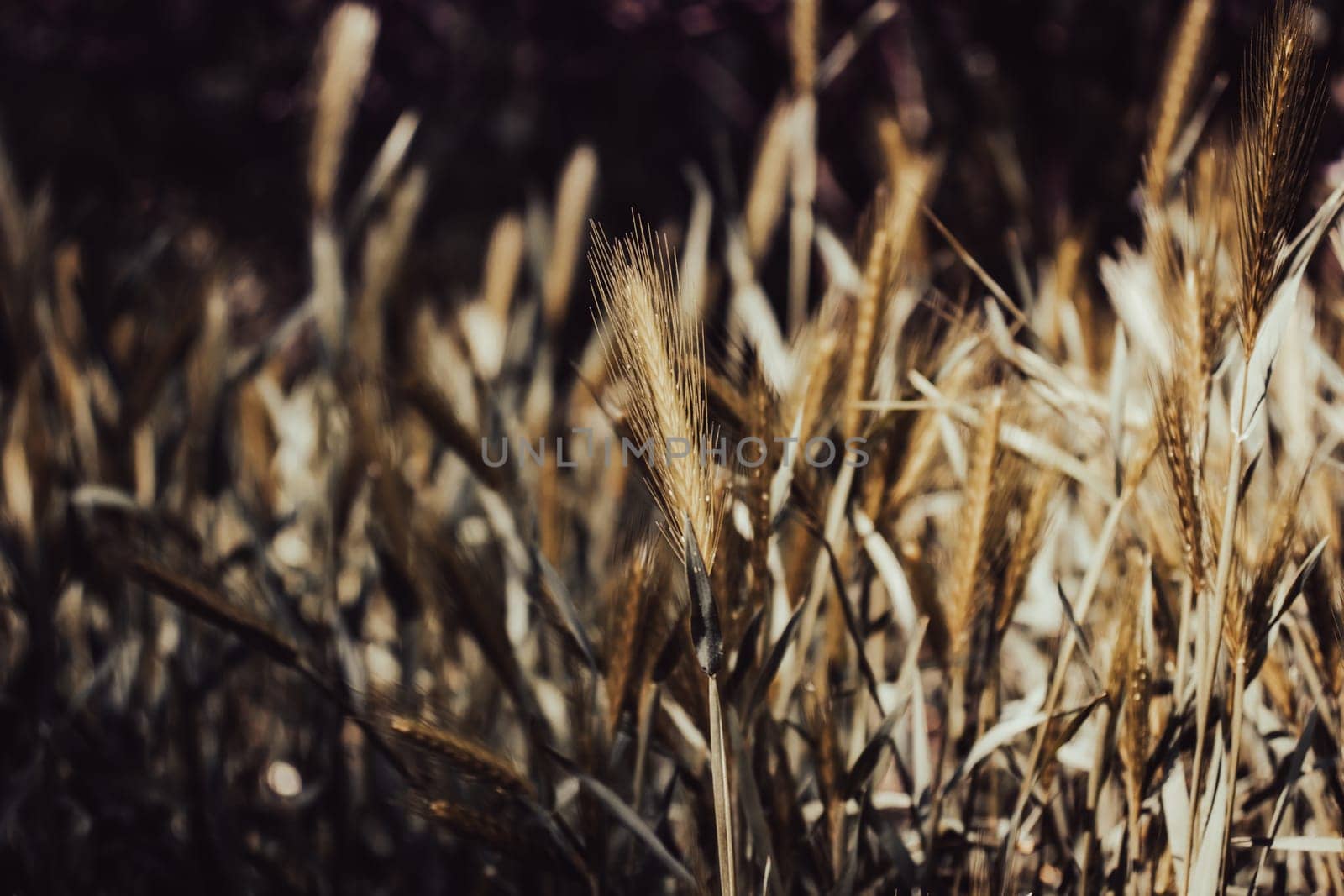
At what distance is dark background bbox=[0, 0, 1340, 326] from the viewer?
155 centimetres

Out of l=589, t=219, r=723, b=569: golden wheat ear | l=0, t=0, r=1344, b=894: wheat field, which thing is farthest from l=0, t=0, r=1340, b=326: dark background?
l=589, t=219, r=723, b=569: golden wheat ear

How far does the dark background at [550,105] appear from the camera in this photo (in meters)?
1.55

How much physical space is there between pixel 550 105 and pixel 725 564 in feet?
6.60

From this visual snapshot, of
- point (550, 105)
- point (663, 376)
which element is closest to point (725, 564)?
point (663, 376)

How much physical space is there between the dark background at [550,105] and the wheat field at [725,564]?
23cm

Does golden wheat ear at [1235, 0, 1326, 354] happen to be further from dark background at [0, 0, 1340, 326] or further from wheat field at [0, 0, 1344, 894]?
dark background at [0, 0, 1340, 326]

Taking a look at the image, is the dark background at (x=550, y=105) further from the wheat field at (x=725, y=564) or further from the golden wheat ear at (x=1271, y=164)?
the golden wheat ear at (x=1271, y=164)

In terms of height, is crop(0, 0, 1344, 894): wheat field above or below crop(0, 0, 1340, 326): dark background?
below

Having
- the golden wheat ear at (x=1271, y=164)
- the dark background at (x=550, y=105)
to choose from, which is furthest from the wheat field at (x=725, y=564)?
the dark background at (x=550, y=105)

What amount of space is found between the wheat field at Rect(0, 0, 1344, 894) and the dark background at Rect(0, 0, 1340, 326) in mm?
229

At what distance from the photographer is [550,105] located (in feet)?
7.72

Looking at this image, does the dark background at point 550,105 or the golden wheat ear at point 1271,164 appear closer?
the golden wheat ear at point 1271,164

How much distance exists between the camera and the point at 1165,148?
0.78 meters

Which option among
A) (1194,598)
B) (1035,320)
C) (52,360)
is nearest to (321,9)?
(52,360)
